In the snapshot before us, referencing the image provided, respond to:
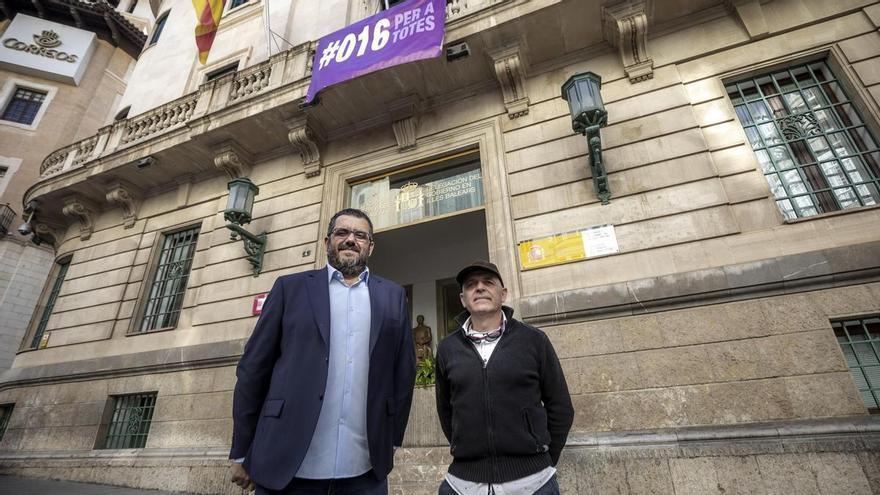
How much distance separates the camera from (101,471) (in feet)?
24.0

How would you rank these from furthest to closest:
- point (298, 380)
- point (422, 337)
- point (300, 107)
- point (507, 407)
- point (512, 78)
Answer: point (422, 337) → point (300, 107) → point (512, 78) → point (507, 407) → point (298, 380)

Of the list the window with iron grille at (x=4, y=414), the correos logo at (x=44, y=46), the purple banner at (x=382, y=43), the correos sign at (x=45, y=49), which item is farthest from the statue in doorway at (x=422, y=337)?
the correos logo at (x=44, y=46)

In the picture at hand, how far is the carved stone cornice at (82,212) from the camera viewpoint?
440 inches

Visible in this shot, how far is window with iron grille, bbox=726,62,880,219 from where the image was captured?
528 centimetres

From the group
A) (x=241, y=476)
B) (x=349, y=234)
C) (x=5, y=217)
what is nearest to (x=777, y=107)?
(x=349, y=234)

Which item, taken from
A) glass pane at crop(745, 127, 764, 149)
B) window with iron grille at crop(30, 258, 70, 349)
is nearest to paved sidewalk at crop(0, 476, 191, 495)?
window with iron grille at crop(30, 258, 70, 349)

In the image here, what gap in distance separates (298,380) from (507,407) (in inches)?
49.7

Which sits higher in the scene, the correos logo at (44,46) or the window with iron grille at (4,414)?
the correos logo at (44,46)

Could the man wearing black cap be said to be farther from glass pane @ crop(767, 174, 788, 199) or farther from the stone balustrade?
the stone balustrade

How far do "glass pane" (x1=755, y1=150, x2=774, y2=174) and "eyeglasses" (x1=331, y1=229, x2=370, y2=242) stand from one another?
6.21 metres

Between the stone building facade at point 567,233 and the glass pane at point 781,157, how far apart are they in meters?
0.03

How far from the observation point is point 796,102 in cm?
588

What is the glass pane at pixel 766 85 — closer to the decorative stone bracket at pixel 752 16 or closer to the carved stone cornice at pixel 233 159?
the decorative stone bracket at pixel 752 16

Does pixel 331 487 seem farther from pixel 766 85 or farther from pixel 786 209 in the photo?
pixel 766 85
